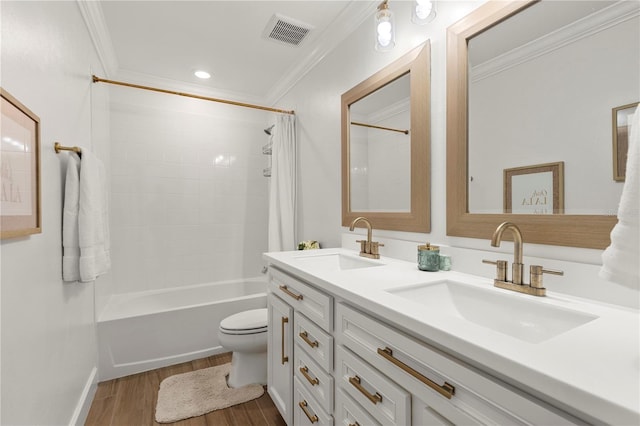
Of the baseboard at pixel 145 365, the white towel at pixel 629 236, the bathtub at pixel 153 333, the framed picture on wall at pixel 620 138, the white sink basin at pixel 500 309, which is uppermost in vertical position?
the framed picture on wall at pixel 620 138

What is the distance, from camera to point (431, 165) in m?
1.41

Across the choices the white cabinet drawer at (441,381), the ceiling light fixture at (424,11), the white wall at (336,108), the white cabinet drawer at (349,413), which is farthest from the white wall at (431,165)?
the white cabinet drawer at (349,413)

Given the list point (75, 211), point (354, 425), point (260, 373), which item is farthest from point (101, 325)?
point (354, 425)

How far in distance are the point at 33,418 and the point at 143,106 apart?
267cm

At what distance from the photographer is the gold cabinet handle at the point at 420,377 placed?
633 mm

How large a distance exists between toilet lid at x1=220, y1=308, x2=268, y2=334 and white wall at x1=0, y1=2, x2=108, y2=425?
0.81m

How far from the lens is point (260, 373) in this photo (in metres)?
2.07

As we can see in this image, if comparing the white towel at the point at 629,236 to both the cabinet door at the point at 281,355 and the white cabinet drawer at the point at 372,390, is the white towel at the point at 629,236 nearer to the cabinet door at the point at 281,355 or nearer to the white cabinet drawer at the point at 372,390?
the white cabinet drawer at the point at 372,390

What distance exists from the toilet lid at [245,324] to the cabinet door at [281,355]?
327 mm

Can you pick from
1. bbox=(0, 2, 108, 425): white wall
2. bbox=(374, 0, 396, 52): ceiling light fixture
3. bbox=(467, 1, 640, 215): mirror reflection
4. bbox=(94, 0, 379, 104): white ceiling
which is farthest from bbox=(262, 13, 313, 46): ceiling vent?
bbox=(467, 1, 640, 215): mirror reflection

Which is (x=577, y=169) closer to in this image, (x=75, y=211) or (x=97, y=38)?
(x=75, y=211)

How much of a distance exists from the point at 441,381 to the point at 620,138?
2.76ft

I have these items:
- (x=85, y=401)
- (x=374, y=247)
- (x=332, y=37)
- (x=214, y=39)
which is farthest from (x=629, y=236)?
(x=214, y=39)

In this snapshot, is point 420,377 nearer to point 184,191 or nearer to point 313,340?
point 313,340
